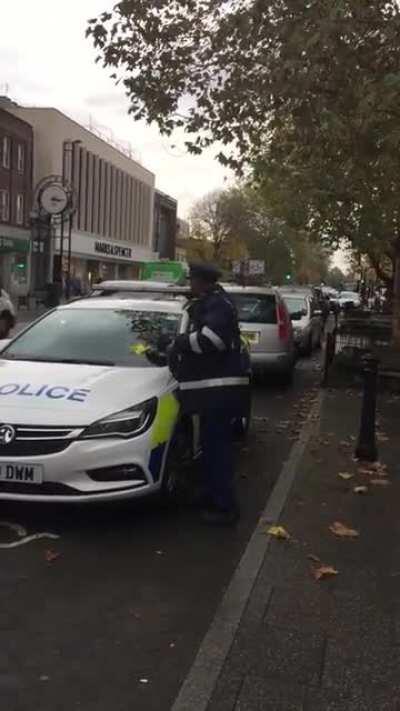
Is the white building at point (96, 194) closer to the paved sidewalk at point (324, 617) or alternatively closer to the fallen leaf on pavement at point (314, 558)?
the paved sidewalk at point (324, 617)

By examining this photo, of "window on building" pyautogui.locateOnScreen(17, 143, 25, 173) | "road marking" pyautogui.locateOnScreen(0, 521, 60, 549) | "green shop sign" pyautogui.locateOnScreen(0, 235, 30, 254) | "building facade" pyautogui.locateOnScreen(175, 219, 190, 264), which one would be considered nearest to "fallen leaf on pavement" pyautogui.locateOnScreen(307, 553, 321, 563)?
"road marking" pyautogui.locateOnScreen(0, 521, 60, 549)

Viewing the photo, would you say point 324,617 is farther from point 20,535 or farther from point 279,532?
point 20,535

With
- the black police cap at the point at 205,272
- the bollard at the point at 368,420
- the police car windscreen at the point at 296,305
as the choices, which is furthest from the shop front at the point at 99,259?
the black police cap at the point at 205,272

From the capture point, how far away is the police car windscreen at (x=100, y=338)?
6.30 metres

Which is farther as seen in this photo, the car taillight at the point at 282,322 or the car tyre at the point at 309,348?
the car tyre at the point at 309,348

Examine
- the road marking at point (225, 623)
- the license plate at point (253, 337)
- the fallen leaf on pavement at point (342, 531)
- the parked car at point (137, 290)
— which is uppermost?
the parked car at point (137, 290)

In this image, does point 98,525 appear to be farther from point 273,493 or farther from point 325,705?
point 325,705

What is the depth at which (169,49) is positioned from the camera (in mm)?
10562

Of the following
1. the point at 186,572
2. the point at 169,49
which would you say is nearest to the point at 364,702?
the point at 186,572

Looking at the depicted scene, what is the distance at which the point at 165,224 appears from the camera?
96625mm

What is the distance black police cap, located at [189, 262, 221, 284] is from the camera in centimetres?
561

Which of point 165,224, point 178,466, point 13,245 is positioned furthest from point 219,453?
point 165,224

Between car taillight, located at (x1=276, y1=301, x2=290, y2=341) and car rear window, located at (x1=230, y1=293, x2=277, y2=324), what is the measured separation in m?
0.07

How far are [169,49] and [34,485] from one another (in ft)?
23.5
